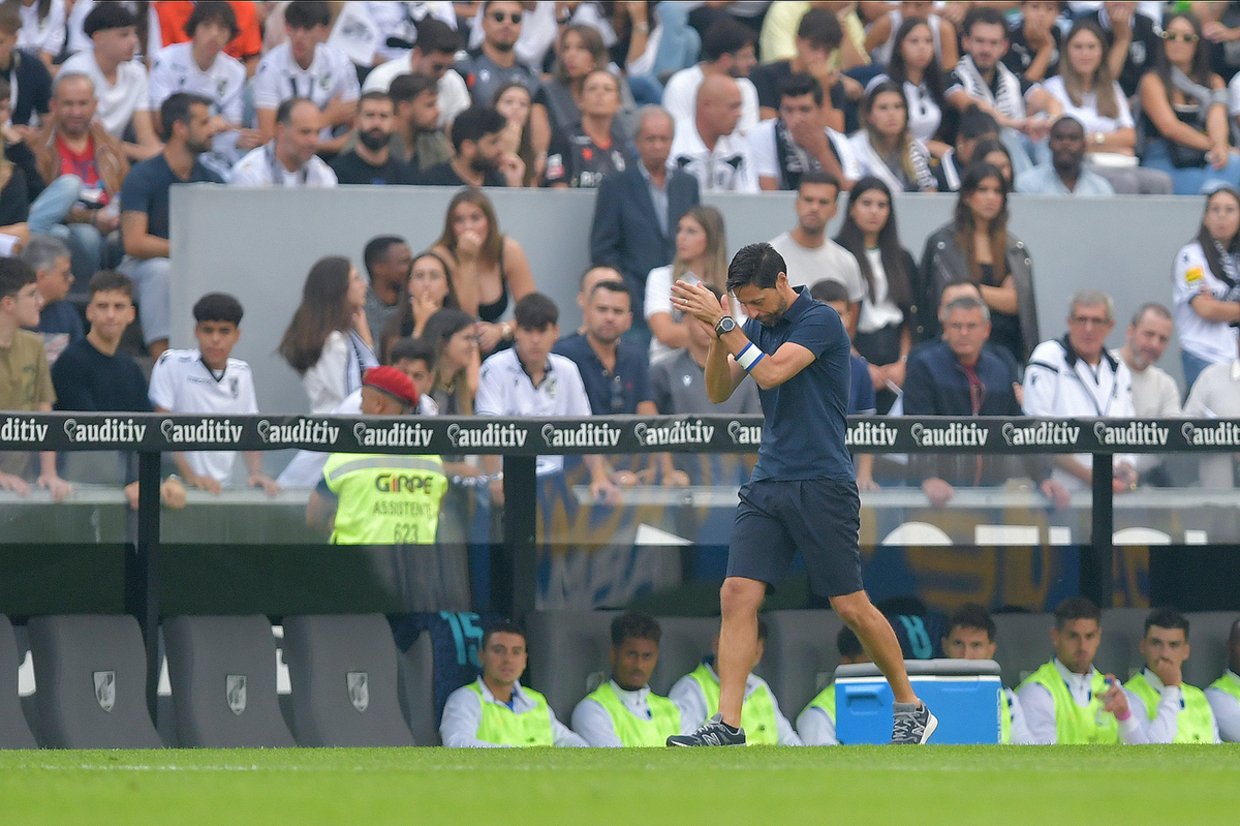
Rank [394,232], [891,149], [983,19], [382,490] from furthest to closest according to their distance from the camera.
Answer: [983,19] < [891,149] < [394,232] < [382,490]

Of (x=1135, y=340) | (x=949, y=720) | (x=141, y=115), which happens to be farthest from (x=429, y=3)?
(x=949, y=720)

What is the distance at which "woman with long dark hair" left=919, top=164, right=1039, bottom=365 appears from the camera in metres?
11.2

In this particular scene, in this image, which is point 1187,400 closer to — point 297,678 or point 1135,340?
point 1135,340

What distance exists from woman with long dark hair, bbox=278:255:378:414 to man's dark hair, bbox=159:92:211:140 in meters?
1.27

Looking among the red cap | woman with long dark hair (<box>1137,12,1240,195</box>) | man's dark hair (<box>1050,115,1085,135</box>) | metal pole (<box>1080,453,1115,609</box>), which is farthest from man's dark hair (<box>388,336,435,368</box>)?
woman with long dark hair (<box>1137,12,1240,195</box>)

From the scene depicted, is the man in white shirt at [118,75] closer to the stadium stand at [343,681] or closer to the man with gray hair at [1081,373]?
the stadium stand at [343,681]

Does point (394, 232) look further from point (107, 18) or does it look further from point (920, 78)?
point (920, 78)

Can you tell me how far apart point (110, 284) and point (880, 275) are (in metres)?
4.22

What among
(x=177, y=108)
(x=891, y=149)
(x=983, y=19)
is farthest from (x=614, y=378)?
(x=983, y=19)

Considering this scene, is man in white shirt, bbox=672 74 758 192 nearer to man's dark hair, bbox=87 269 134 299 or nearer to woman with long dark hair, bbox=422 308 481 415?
woman with long dark hair, bbox=422 308 481 415

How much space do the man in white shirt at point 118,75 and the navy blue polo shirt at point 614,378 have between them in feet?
10.4

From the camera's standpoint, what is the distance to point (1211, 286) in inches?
463

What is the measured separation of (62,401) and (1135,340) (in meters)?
5.79

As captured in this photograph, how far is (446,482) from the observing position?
9289 millimetres
